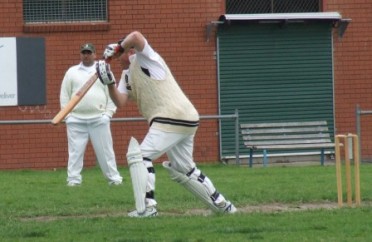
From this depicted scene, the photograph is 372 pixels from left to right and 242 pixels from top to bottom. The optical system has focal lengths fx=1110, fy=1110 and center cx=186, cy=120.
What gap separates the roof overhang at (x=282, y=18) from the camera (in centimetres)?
2152

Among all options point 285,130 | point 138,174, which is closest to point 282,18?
point 285,130

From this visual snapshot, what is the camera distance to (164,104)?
10.9 meters

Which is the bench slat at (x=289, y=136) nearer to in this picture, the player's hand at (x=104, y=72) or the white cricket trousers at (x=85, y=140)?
the white cricket trousers at (x=85, y=140)

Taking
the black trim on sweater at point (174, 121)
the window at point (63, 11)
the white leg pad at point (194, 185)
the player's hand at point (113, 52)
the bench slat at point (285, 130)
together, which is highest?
the window at point (63, 11)

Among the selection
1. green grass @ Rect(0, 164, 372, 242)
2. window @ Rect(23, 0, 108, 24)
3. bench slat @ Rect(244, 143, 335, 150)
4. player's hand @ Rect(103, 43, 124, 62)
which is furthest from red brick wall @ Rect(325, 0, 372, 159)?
player's hand @ Rect(103, 43, 124, 62)

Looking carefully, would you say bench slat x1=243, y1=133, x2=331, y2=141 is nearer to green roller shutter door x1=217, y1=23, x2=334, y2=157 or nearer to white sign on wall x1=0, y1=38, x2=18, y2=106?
green roller shutter door x1=217, y1=23, x2=334, y2=157

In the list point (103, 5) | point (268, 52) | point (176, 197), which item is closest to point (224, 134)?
point (268, 52)

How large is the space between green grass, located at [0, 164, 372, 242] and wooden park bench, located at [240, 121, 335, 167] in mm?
4651

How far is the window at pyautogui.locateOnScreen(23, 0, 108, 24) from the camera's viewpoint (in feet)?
69.5

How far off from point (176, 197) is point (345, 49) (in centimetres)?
1010

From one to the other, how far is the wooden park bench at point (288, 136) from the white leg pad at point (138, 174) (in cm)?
1070

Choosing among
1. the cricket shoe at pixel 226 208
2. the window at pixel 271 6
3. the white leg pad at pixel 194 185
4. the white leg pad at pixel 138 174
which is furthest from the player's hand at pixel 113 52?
the window at pixel 271 6

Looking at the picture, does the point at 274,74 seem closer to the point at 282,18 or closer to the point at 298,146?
the point at 282,18

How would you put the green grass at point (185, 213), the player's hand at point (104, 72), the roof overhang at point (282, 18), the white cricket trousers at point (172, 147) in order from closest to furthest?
the green grass at point (185, 213) < the player's hand at point (104, 72) < the white cricket trousers at point (172, 147) < the roof overhang at point (282, 18)
